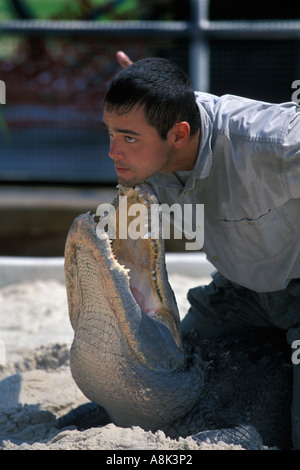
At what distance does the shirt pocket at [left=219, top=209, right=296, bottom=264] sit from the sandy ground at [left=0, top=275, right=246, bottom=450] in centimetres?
73

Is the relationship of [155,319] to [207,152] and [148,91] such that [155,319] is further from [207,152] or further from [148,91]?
[148,91]

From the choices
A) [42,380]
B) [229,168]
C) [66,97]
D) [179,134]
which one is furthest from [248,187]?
[66,97]

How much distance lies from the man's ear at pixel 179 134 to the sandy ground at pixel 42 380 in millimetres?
999

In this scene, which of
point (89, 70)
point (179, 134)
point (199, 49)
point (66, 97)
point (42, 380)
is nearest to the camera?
point (179, 134)

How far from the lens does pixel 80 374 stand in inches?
89.3

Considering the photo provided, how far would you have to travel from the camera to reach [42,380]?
298 cm

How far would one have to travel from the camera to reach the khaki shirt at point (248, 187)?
2156 mm

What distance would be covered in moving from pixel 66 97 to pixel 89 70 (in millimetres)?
365

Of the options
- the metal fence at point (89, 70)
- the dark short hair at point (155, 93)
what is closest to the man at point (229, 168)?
the dark short hair at point (155, 93)

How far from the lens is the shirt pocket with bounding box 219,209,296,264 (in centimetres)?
231

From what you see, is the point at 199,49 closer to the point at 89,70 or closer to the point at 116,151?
the point at 89,70

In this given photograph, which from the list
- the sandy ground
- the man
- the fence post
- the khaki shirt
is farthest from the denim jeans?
the fence post

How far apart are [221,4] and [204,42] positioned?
8.95 ft

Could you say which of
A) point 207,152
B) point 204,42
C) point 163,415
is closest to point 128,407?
point 163,415
